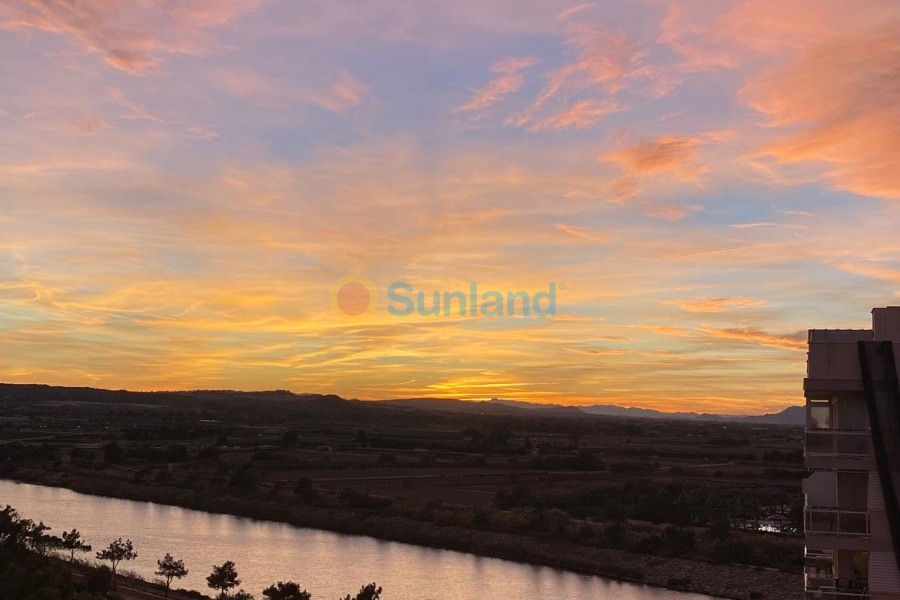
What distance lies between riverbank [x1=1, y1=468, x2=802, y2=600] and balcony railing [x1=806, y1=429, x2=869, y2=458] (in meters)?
27.0

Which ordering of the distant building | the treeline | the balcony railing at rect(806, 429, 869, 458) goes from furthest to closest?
the treeline, the balcony railing at rect(806, 429, 869, 458), the distant building

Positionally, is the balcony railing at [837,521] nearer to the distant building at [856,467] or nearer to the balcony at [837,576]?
the distant building at [856,467]

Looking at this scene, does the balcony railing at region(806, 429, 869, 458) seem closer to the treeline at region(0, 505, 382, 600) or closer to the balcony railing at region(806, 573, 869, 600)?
the balcony railing at region(806, 573, 869, 600)

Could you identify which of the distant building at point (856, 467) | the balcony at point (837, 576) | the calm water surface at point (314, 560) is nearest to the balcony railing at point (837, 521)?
the distant building at point (856, 467)

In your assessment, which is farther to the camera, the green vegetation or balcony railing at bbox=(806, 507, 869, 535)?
the green vegetation

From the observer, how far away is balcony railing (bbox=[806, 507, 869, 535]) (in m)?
9.86

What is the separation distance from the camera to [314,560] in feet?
129

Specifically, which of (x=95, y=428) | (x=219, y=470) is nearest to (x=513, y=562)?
(x=219, y=470)

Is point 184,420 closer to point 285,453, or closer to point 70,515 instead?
point 285,453

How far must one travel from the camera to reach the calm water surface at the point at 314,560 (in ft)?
112

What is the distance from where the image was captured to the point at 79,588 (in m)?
24.0

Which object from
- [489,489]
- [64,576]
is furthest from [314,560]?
[489,489]

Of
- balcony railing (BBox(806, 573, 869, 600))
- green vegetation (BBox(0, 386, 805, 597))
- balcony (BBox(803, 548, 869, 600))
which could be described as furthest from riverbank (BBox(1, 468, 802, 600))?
balcony railing (BBox(806, 573, 869, 600))

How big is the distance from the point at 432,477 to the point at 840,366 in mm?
59298
